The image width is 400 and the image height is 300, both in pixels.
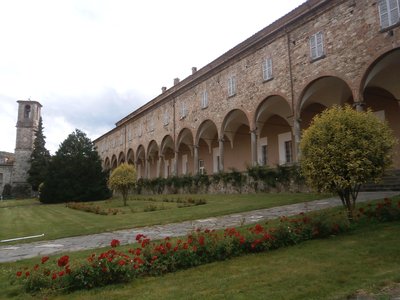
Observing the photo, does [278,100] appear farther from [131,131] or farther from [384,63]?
[131,131]

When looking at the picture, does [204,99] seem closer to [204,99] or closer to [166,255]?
[204,99]

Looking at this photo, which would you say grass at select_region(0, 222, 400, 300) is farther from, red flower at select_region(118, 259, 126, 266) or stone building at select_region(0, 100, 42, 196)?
stone building at select_region(0, 100, 42, 196)

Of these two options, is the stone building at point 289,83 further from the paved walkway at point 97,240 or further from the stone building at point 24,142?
the stone building at point 24,142

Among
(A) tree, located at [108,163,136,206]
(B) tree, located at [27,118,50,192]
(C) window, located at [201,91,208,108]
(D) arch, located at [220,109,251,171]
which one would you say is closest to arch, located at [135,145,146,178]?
(D) arch, located at [220,109,251,171]

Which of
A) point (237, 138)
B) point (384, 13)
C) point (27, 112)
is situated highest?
point (27, 112)

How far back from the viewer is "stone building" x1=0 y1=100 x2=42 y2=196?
167ft

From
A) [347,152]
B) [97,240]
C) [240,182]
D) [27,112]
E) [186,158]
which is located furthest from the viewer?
[27,112]

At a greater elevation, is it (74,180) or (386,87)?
(386,87)

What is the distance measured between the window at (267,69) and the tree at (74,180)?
57.6 ft

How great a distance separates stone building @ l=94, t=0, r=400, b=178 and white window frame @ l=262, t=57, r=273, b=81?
5 centimetres

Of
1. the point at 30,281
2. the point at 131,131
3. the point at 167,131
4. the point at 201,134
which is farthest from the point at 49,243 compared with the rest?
the point at 131,131

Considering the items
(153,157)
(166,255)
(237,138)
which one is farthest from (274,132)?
(153,157)

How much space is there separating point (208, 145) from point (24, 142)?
120 feet

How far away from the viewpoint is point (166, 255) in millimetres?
4973
